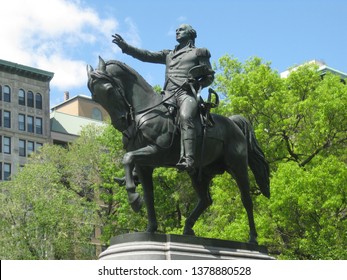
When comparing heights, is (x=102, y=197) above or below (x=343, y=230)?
above

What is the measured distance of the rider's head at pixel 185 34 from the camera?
13219 mm

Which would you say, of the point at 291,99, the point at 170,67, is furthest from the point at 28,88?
the point at 170,67

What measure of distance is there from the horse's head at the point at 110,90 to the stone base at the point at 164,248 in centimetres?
201

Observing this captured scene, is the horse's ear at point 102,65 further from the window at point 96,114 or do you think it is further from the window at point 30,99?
the window at point 96,114

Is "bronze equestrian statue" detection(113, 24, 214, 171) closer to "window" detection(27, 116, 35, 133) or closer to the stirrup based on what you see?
the stirrup

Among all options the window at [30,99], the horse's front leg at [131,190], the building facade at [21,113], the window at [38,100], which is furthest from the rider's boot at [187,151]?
the window at [38,100]

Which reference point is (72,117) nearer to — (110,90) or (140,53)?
(140,53)

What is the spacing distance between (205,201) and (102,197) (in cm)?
3030

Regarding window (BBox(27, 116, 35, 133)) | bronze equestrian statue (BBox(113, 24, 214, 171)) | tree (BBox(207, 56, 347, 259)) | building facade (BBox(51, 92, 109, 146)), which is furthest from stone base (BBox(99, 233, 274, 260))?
window (BBox(27, 116, 35, 133))

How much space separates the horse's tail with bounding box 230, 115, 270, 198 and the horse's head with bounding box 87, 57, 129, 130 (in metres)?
2.68

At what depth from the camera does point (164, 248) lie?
11.1m

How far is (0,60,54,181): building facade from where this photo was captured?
72.1 meters

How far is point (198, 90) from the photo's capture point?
500 inches
